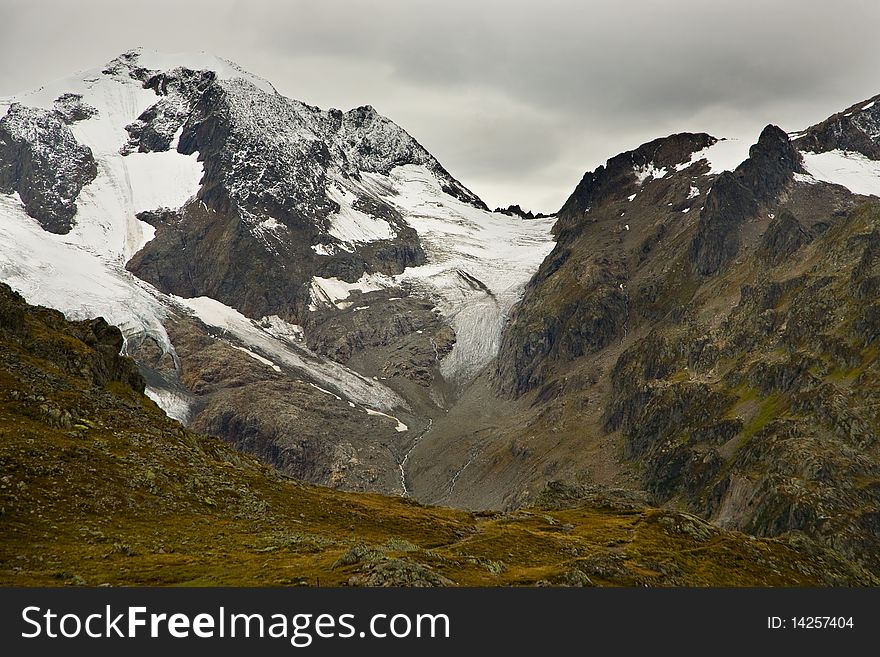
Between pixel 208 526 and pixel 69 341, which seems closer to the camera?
pixel 208 526

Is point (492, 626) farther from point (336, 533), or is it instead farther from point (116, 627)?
point (336, 533)

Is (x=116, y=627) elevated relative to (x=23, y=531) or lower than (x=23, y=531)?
lower

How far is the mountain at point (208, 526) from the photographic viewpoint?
51.2 metres

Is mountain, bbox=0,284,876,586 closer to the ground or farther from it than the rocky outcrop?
closer to the ground

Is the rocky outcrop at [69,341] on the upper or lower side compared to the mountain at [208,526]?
upper

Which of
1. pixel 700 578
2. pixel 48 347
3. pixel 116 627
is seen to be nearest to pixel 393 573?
pixel 116 627

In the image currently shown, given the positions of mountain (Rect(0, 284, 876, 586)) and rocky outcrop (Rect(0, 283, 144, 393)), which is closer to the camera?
mountain (Rect(0, 284, 876, 586))

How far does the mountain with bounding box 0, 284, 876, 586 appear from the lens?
5125 cm

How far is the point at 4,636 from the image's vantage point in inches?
1435

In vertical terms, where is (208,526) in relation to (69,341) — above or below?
below

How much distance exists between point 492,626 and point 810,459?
177m

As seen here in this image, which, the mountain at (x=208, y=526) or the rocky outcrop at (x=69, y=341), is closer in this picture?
the mountain at (x=208, y=526)

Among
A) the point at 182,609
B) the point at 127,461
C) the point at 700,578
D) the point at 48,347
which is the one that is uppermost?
the point at 48,347

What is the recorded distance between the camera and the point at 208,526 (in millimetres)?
65812
